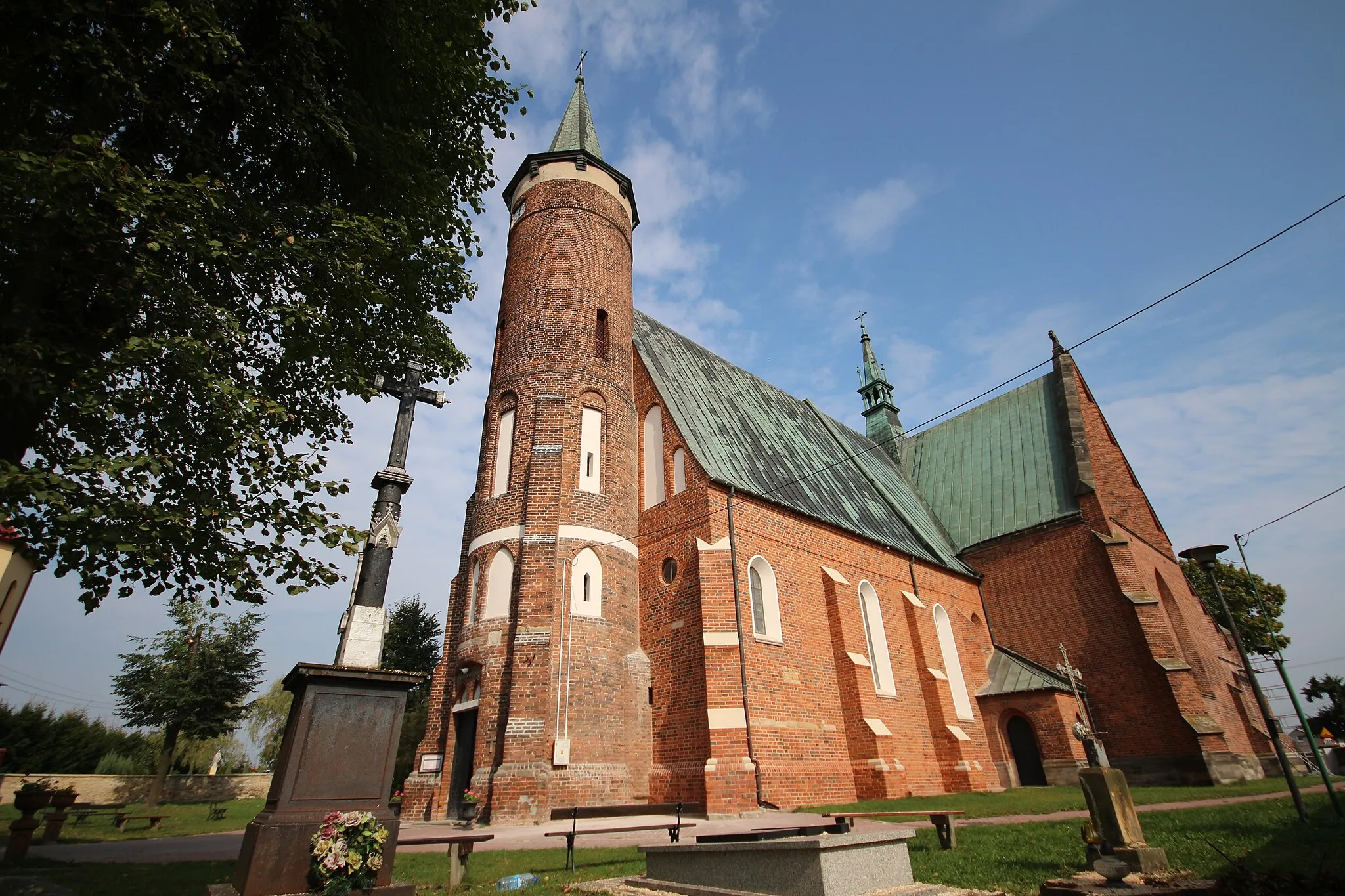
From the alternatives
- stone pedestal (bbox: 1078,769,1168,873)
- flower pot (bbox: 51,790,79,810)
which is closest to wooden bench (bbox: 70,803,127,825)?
flower pot (bbox: 51,790,79,810)

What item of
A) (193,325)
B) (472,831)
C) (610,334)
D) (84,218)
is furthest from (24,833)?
(610,334)

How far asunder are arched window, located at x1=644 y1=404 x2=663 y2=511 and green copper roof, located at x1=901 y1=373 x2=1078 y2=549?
1345cm

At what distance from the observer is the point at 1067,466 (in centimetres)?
2327

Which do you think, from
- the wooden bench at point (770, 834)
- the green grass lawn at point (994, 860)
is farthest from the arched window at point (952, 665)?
the wooden bench at point (770, 834)

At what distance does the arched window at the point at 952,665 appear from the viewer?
20172mm

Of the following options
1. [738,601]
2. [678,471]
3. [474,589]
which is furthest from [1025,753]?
[474,589]

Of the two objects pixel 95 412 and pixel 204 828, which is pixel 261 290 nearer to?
pixel 95 412

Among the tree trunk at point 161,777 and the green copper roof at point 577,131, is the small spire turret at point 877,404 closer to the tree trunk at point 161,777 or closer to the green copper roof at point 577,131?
the green copper roof at point 577,131

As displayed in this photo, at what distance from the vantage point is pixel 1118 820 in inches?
254

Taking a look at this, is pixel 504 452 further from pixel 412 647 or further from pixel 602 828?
pixel 412 647

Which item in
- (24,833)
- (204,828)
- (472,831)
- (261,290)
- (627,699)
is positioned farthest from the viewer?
(204,828)

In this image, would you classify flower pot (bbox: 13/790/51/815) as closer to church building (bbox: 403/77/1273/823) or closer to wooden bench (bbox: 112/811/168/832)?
wooden bench (bbox: 112/811/168/832)

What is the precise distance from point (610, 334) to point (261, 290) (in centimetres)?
1087

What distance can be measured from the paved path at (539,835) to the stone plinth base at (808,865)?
3639 mm
